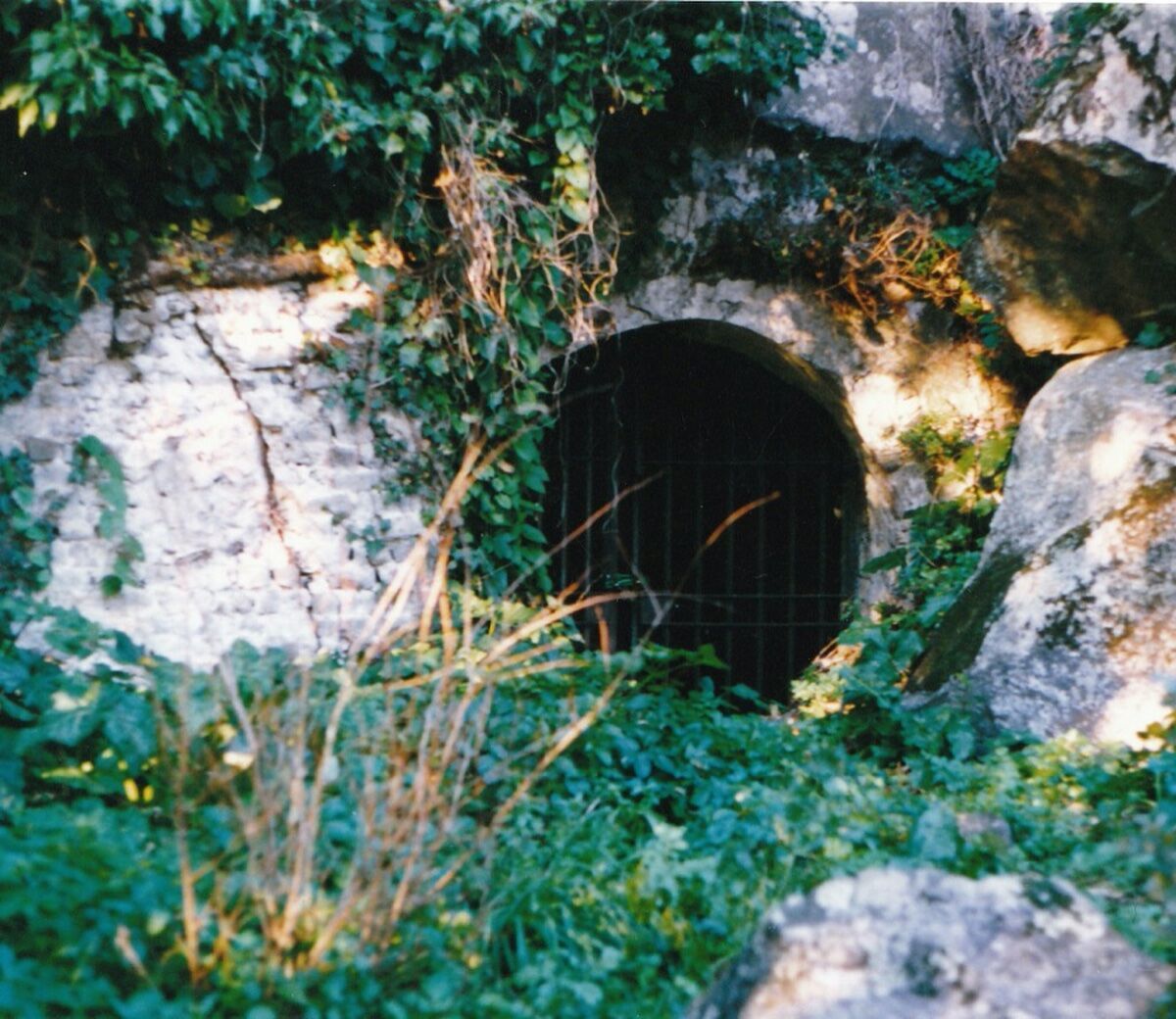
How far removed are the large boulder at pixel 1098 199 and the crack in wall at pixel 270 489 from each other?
141 inches

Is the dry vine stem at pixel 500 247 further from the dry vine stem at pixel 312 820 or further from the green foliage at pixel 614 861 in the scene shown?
the dry vine stem at pixel 312 820

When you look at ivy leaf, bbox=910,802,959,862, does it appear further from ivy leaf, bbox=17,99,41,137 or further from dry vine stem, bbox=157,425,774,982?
ivy leaf, bbox=17,99,41,137

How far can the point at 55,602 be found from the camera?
463 cm

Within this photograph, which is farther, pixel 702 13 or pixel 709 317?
pixel 709 317

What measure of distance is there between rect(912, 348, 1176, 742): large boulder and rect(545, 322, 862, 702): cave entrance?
1.65 metres

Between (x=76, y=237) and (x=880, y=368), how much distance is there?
13.1 feet

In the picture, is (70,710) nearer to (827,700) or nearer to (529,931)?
(529,931)

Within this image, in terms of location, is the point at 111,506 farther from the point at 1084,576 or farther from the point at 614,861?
the point at 1084,576

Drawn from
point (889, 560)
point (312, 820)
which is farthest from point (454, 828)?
point (889, 560)

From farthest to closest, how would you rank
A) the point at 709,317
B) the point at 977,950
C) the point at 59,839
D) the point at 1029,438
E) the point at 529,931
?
the point at 709,317
the point at 1029,438
the point at 529,931
the point at 59,839
the point at 977,950

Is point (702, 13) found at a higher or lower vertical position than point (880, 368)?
higher

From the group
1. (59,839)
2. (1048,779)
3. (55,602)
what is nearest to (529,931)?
(59,839)

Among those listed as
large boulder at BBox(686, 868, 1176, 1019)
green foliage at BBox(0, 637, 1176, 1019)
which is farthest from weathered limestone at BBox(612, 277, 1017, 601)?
large boulder at BBox(686, 868, 1176, 1019)

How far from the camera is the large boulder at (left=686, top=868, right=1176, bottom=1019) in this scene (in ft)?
6.14
